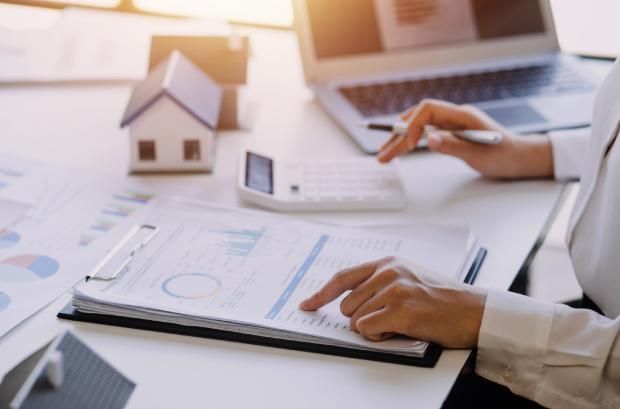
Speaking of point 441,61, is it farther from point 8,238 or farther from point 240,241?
point 8,238

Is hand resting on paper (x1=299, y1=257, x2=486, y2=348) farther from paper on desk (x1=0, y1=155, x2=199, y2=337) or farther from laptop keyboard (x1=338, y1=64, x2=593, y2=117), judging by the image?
laptop keyboard (x1=338, y1=64, x2=593, y2=117)

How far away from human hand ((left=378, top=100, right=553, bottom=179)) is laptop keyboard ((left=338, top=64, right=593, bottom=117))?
0.15 m

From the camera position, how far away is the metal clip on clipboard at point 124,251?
94 cm

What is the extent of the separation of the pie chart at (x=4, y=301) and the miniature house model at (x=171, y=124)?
1.21 ft

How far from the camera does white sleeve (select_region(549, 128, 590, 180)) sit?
1297 mm

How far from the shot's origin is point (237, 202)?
1.19m

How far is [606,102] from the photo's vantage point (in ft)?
3.69

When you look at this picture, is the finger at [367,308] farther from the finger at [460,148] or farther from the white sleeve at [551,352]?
the finger at [460,148]

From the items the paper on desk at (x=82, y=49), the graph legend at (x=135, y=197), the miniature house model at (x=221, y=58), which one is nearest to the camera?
the graph legend at (x=135, y=197)

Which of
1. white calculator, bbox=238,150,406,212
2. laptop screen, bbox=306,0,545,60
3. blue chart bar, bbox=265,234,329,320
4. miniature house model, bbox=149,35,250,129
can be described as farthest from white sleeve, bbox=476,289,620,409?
laptop screen, bbox=306,0,545,60

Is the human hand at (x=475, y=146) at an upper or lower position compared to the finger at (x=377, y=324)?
upper

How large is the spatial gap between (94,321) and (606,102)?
72cm

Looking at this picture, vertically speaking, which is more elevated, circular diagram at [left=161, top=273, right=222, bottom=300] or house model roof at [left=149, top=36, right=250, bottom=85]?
house model roof at [left=149, top=36, right=250, bottom=85]

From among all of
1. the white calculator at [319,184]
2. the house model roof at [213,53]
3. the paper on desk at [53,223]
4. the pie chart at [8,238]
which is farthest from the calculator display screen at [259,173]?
the pie chart at [8,238]
